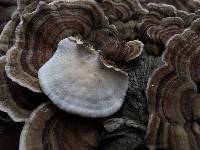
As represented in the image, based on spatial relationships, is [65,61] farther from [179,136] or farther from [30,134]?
[179,136]

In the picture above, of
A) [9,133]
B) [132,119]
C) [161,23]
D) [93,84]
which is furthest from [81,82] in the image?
[161,23]

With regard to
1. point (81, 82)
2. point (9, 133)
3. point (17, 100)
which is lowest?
point (9, 133)

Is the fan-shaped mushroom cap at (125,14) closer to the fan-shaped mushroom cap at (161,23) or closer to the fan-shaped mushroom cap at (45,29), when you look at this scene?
the fan-shaped mushroom cap at (161,23)

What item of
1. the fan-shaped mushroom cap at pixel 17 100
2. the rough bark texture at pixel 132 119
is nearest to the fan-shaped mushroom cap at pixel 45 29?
the fan-shaped mushroom cap at pixel 17 100

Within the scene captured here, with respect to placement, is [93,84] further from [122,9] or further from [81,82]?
[122,9]

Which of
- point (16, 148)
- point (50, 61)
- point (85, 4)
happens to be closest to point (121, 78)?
point (50, 61)

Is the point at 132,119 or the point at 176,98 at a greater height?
the point at 176,98

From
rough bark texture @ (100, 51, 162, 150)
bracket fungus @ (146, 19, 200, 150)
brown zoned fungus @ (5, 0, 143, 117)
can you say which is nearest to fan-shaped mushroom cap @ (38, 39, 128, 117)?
brown zoned fungus @ (5, 0, 143, 117)
